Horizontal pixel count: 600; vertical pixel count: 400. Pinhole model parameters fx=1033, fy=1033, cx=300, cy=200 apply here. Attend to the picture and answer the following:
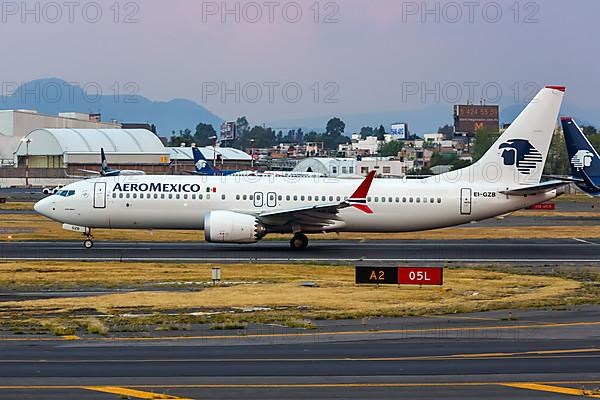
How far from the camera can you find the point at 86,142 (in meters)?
151

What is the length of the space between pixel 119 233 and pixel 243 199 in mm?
11538

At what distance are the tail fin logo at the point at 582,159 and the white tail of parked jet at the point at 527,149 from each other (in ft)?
90.4

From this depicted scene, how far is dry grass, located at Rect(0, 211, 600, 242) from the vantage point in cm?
5211

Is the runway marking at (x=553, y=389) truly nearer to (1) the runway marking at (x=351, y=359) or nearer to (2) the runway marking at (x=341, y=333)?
(1) the runway marking at (x=351, y=359)

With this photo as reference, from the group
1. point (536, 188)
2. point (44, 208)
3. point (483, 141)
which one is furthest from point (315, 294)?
point (483, 141)

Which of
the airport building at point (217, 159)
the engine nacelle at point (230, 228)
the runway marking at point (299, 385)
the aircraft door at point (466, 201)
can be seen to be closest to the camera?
the runway marking at point (299, 385)

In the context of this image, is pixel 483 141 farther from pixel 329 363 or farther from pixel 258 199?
pixel 329 363

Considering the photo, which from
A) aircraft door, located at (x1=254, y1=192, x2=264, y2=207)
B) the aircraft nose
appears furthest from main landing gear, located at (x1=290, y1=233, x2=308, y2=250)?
the aircraft nose

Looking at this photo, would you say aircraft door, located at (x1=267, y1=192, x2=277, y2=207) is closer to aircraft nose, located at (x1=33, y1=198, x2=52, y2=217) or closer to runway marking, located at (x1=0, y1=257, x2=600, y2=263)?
runway marking, located at (x1=0, y1=257, x2=600, y2=263)

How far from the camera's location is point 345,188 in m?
46.5

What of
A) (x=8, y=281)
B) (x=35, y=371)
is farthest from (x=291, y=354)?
(x=8, y=281)

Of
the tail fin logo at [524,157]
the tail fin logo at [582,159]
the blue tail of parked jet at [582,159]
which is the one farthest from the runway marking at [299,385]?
the tail fin logo at [582,159]

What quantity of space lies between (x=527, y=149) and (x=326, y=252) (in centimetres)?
1034

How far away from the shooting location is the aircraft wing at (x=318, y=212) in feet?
145
